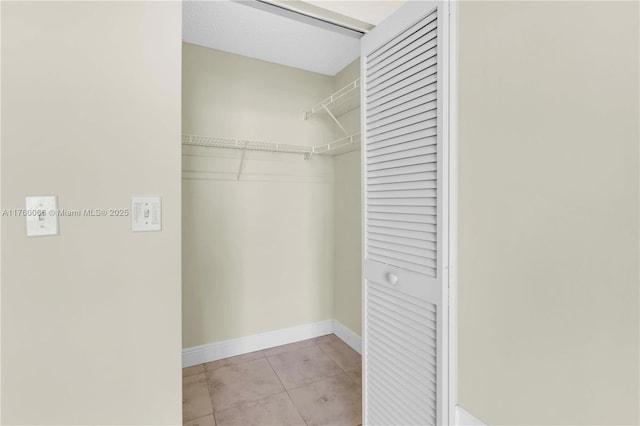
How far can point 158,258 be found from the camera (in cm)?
114

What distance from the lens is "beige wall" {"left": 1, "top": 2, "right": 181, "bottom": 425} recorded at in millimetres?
967

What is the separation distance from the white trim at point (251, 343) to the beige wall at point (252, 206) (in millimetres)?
47

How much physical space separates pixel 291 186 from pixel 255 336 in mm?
1308

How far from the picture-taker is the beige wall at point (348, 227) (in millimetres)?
2488

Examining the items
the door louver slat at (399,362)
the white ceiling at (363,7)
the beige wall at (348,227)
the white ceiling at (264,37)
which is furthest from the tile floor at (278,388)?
the white ceiling at (264,37)
